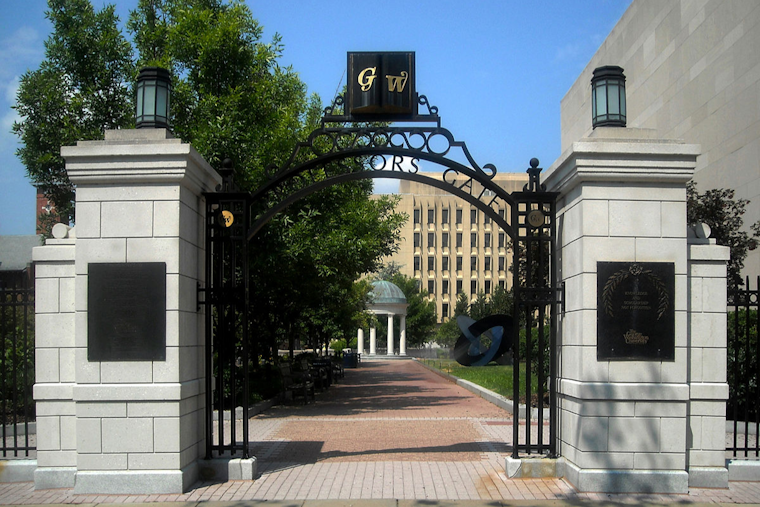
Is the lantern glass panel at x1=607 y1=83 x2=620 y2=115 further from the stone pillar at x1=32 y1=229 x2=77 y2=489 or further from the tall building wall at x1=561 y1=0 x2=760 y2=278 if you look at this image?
the tall building wall at x1=561 y1=0 x2=760 y2=278

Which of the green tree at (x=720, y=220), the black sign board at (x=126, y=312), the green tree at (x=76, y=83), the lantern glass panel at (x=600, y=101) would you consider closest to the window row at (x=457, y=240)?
the green tree at (x=720, y=220)

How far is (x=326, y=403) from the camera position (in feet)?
61.9

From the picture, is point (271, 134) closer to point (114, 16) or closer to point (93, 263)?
point (114, 16)

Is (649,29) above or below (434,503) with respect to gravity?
above

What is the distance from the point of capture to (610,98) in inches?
332

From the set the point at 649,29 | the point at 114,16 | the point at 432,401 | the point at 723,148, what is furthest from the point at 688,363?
the point at 649,29

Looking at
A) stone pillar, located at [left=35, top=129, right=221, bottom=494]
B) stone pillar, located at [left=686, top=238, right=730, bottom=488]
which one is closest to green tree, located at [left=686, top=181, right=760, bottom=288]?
stone pillar, located at [left=686, top=238, right=730, bottom=488]

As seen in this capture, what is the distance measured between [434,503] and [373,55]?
5.29m

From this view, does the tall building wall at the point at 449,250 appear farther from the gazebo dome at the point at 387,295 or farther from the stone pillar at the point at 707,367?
the stone pillar at the point at 707,367

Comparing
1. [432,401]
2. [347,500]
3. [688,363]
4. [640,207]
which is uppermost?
[640,207]

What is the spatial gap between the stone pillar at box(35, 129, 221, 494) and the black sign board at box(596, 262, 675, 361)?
4732 mm

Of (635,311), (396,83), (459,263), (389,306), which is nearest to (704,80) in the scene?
(396,83)

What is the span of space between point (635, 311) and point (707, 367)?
3.65ft

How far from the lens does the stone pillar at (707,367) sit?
8023 millimetres
